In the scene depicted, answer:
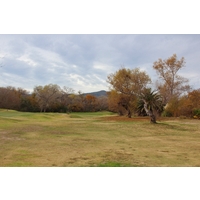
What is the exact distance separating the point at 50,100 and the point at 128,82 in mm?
28356

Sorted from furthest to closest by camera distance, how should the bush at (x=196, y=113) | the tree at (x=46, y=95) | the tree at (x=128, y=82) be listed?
the tree at (x=46, y=95)
the tree at (x=128, y=82)
the bush at (x=196, y=113)

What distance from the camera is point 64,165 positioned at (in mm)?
4234

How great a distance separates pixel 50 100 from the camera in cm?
4644

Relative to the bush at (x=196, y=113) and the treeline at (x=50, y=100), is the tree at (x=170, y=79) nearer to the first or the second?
the bush at (x=196, y=113)

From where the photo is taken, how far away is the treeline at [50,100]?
43.1 meters

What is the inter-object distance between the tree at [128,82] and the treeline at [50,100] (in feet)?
81.3

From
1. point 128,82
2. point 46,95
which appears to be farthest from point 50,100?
point 128,82

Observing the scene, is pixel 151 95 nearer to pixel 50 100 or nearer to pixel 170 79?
pixel 170 79

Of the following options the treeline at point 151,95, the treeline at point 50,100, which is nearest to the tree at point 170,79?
the treeline at point 151,95

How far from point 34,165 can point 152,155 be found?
295cm

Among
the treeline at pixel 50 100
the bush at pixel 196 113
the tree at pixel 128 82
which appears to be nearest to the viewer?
the bush at pixel 196 113
